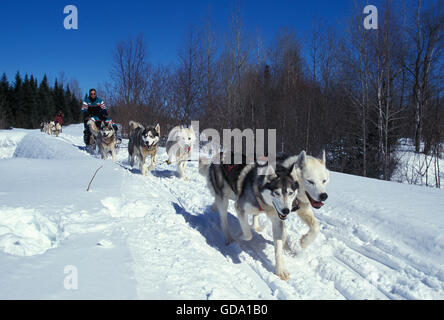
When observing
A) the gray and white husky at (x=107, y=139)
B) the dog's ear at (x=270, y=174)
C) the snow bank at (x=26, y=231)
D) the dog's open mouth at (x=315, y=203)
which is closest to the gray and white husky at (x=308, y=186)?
the dog's open mouth at (x=315, y=203)

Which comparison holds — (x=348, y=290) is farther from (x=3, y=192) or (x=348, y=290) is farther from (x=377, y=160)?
(x=377, y=160)

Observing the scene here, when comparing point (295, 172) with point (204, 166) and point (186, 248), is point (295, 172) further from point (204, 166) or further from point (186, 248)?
point (204, 166)

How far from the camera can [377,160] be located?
464 inches

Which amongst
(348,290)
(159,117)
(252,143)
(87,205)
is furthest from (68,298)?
(159,117)

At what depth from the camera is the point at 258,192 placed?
3182mm

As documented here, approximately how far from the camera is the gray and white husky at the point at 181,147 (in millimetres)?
7233

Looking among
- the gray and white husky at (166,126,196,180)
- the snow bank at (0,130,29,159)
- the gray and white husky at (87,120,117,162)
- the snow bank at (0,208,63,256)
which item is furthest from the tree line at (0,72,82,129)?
the snow bank at (0,208,63,256)

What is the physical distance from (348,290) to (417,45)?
19157mm

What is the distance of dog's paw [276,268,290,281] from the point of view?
2740 mm

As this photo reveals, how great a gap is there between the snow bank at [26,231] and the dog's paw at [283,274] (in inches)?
83.9

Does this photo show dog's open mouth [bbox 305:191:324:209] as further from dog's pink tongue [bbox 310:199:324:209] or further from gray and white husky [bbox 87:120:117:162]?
gray and white husky [bbox 87:120:117:162]

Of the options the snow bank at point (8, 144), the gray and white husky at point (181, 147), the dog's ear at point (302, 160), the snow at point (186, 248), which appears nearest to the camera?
the snow at point (186, 248)

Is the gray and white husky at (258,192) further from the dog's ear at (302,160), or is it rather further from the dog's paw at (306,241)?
the dog's paw at (306,241)

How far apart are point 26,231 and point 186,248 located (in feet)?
5.07
